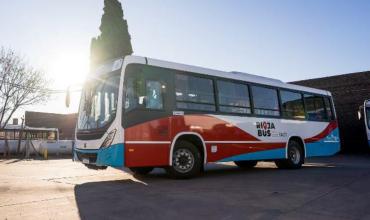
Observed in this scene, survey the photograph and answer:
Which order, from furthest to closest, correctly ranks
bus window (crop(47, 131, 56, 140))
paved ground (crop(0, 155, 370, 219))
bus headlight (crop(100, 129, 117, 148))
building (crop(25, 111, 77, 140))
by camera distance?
building (crop(25, 111, 77, 140)), bus window (crop(47, 131, 56, 140)), bus headlight (crop(100, 129, 117, 148)), paved ground (crop(0, 155, 370, 219))

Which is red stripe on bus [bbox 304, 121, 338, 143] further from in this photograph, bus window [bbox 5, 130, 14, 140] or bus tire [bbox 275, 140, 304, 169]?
bus window [bbox 5, 130, 14, 140]

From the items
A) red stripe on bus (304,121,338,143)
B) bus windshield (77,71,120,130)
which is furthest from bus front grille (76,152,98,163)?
red stripe on bus (304,121,338,143)

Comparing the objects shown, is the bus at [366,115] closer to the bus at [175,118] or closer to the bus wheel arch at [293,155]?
the bus wheel arch at [293,155]

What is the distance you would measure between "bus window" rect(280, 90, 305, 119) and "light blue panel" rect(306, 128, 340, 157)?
1277 millimetres

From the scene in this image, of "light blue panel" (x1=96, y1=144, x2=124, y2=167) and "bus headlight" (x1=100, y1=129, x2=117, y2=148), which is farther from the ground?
"bus headlight" (x1=100, y1=129, x2=117, y2=148)

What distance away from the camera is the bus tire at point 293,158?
14094 mm

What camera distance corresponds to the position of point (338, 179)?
1004 cm

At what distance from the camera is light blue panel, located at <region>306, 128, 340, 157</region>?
15.0 meters

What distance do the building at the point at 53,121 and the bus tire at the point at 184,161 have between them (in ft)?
201

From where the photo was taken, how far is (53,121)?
230ft

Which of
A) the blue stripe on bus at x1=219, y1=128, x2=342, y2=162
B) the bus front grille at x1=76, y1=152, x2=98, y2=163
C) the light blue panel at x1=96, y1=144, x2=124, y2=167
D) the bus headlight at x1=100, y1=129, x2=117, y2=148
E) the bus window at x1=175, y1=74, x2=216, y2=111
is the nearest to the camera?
the light blue panel at x1=96, y1=144, x2=124, y2=167

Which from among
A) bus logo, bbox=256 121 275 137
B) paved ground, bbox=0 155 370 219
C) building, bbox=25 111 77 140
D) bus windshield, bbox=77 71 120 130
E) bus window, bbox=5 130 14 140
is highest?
building, bbox=25 111 77 140

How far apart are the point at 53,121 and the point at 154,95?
64.3 meters

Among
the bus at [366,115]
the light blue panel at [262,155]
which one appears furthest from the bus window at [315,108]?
the bus at [366,115]
